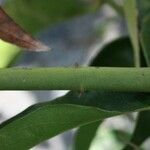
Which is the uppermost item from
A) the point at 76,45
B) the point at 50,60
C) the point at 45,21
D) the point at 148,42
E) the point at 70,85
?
the point at 76,45

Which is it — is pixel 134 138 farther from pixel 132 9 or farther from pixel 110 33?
pixel 110 33

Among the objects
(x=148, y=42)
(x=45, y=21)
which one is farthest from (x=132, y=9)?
(x=45, y=21)

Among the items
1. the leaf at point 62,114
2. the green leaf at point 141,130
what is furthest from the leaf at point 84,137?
the leaf at point 62,114

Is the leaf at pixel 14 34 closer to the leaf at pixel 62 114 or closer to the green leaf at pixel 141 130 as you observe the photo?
the leaf at pixel 62 114

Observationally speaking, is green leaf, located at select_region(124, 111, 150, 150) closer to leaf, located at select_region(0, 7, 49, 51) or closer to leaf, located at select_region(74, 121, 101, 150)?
leaf, located at select_region(74, 121, 101, 150)

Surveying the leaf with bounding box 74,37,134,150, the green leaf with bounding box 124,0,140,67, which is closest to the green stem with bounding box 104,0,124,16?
the leaf with bounding box 74,37,134,150

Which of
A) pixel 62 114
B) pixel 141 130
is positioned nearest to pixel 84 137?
pixel 141 130
